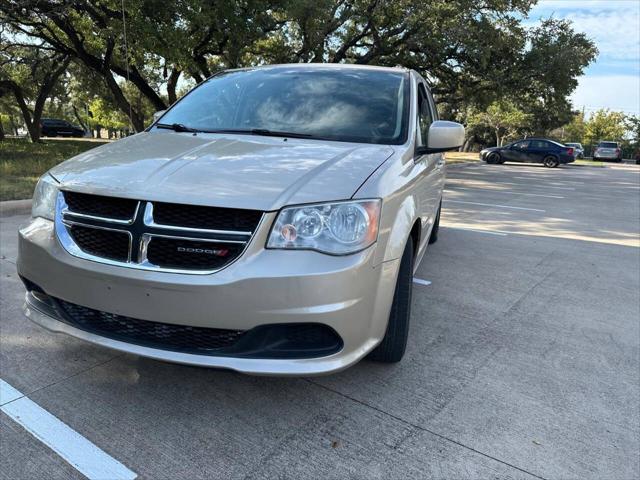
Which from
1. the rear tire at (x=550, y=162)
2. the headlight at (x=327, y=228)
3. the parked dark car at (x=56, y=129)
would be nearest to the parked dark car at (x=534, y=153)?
the rear tire at (x=550, y=162)

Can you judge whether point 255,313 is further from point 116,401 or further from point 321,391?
point 116,401

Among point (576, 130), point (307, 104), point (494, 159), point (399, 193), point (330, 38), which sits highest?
point (330, 38)

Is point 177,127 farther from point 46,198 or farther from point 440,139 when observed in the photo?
point 440,139

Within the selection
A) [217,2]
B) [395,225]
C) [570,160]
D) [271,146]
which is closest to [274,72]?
[271,146]

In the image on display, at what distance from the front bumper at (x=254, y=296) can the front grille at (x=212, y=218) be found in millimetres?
81

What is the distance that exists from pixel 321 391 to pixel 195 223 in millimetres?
1147

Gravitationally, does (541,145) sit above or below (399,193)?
below

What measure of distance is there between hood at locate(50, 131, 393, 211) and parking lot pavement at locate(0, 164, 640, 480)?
3.45 feet

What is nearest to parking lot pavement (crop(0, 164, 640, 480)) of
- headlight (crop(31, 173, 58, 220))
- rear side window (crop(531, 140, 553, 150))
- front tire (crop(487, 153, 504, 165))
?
headlight (crop(31, 173, 58, 220))

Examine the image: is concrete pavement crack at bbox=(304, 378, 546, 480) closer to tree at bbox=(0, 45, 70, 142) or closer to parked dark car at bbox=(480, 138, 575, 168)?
parked dark car at bbox=(480, 138, 575, 168)

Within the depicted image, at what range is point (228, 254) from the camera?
1.96m

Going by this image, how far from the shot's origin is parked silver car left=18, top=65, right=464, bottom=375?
1.94 meters

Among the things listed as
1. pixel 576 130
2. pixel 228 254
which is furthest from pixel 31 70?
pixel 576 130

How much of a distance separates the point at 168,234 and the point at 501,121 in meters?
47.4
